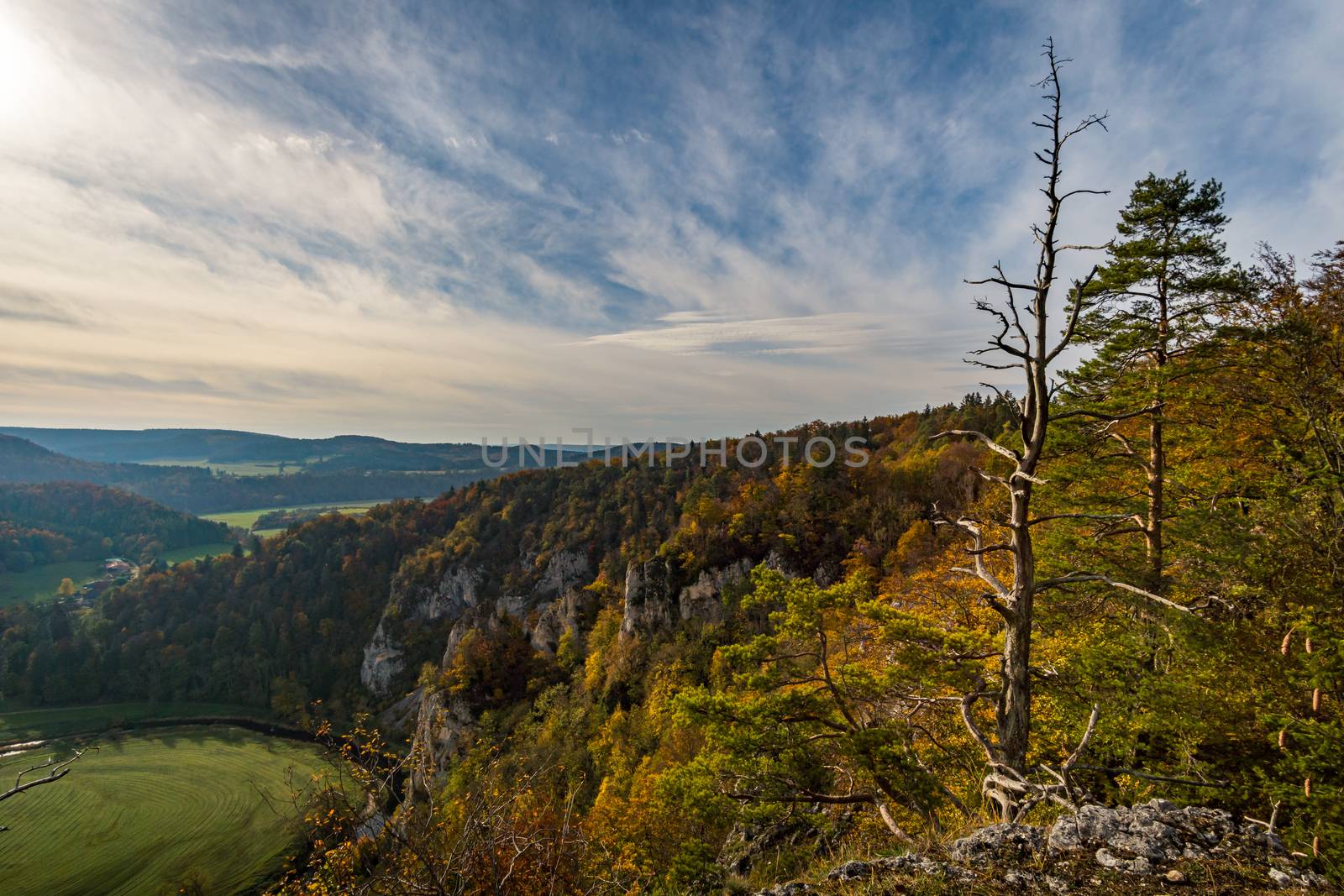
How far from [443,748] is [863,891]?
6001 centimetres

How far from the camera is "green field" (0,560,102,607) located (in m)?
136

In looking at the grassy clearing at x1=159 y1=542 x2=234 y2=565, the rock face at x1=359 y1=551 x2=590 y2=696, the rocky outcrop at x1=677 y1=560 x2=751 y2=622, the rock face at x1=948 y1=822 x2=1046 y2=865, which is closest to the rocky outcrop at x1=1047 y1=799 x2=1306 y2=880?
the rock face at x1=948 y1=822 x2=1046 y2=865

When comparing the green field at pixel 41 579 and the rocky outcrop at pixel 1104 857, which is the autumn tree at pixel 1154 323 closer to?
the rocky outcrop at pixel 1104 857

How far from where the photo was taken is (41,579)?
14888cm

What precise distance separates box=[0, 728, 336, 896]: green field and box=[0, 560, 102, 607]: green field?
295 ft

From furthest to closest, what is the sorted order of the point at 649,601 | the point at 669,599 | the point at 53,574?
the point at 53,574 < the point at 649,601 < the point at 669,599

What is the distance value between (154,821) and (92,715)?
59.9m

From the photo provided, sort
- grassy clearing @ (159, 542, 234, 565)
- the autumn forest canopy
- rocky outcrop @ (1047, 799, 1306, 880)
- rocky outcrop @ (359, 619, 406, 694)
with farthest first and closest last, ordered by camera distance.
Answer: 1. grassy clearing @ (159, 542, 234, 565)
2. rocky outcrop @ (359, 619, 406, 694)
3. the autumn forest canopy
4. rocky outcrop @ (1047, 799, 1306, 880)

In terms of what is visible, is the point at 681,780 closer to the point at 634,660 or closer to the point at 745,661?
the point at 745,661

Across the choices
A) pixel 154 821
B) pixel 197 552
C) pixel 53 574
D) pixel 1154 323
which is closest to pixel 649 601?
pixel 1154 323

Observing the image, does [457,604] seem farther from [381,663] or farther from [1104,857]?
[1104,857]

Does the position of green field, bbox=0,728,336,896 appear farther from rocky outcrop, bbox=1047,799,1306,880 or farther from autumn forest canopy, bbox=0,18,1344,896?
rocky outcrop, bbox=1047,799,1306,880

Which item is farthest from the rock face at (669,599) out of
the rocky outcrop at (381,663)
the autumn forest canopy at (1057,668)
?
the rocky outcrop at (381,663)

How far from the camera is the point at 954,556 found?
92.4 ft
